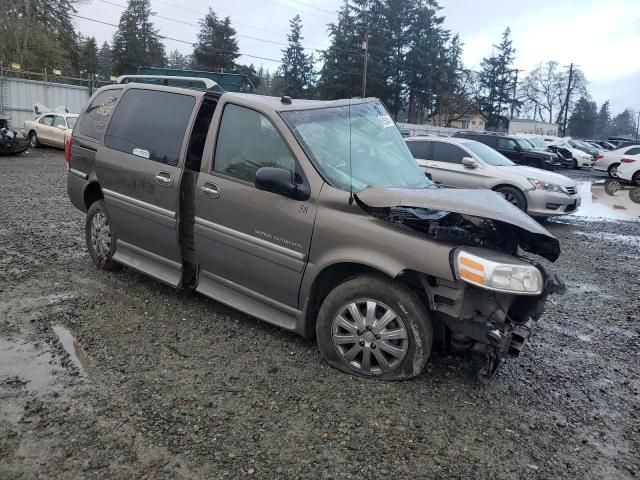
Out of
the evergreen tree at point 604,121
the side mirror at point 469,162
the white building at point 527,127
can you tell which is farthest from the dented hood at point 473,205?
the evergreen tree at point 604,121

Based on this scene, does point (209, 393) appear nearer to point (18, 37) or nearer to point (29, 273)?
point (29, 273)

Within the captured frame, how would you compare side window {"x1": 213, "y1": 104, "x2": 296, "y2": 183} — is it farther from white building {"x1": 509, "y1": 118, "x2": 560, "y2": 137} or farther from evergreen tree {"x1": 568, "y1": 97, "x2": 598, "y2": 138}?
evergreen tree {"x1": 568, "y1": 97, "x2": 598, "y2": 138}

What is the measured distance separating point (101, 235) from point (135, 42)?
214ft

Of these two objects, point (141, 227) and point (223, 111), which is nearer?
point (223, 111)

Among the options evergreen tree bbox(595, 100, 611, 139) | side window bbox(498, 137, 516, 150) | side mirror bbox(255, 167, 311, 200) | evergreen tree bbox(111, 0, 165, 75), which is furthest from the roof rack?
evergreen tree bbox(595, 100, 611, 139)

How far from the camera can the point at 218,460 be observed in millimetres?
2672

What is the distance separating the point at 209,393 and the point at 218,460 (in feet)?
2.17

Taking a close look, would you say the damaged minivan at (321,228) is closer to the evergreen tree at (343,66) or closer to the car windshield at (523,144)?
the car windshield at (523,144)

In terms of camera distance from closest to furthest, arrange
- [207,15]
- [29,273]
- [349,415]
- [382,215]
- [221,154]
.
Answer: [349,415], [382,215], [221,154], [29,273], [207,15]

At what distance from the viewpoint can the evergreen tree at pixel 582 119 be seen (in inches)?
3730

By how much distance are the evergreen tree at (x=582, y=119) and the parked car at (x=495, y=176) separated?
9545cm

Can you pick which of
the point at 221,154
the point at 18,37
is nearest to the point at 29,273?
the point at 221,154

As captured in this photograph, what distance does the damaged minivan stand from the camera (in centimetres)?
333

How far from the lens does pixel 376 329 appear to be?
137 inches
